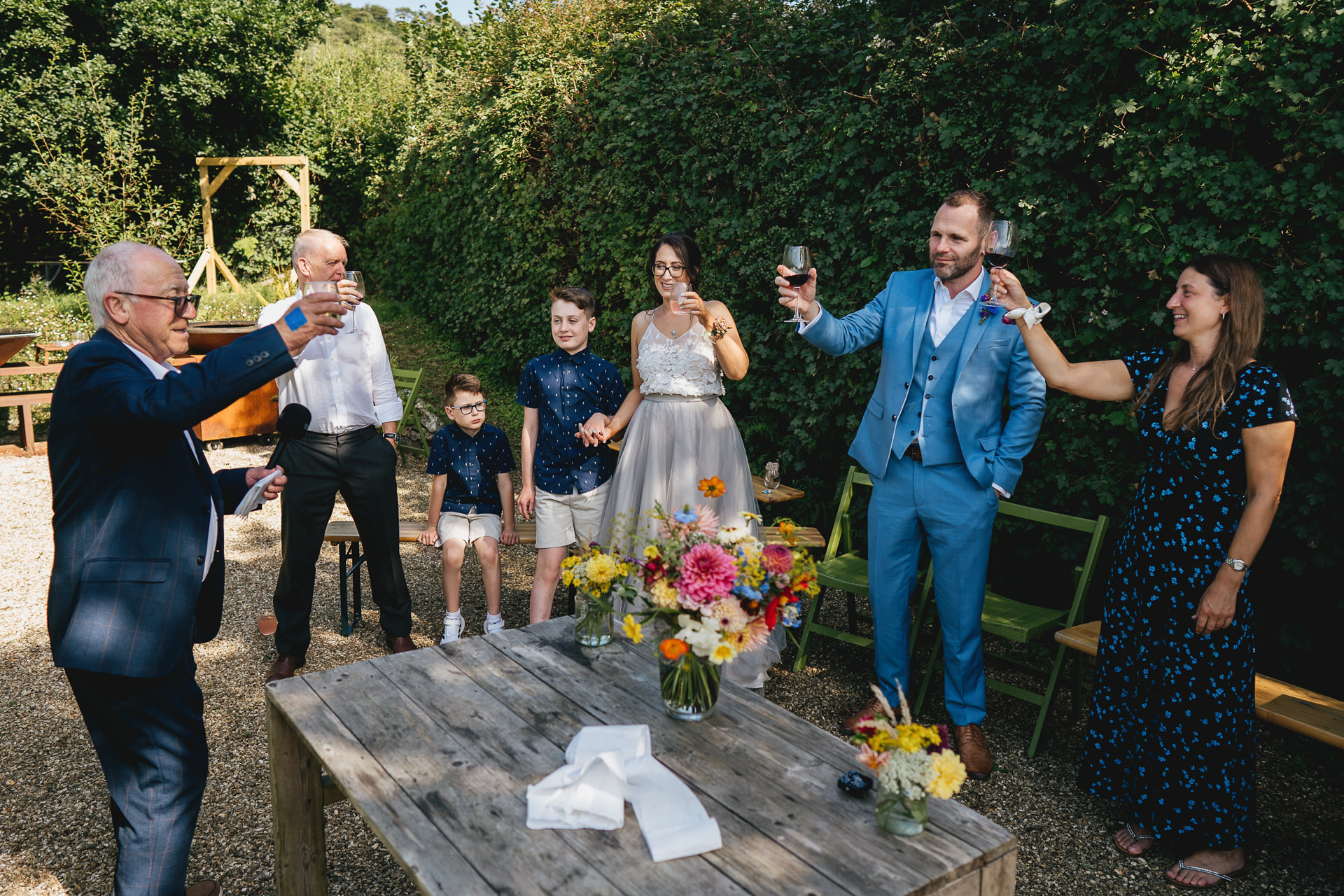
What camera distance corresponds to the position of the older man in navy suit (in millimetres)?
2234

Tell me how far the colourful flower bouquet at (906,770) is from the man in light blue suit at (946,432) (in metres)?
1.85

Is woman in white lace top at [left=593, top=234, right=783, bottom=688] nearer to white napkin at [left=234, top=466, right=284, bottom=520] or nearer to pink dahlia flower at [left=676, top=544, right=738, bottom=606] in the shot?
white napkin at [left=234, top=466, right=284, bottom=520]

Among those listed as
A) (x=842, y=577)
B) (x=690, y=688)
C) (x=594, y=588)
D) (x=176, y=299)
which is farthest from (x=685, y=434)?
(x=176, y=299)

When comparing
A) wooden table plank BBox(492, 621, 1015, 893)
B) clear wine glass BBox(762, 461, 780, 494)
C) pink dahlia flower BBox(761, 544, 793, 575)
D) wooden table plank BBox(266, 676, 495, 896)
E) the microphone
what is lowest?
wooden table plank BBox(266, 676, 495, 896)

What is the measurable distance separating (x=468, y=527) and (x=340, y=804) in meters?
1.72

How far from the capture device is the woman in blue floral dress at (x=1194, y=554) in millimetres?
2848

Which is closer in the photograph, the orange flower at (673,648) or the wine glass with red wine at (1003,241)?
the orange flower at (673,648)

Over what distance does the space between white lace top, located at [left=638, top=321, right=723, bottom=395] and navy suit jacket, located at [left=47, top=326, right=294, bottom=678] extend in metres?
2.11

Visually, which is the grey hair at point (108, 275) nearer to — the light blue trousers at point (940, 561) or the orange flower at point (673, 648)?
the orange flower at point (673, 648)

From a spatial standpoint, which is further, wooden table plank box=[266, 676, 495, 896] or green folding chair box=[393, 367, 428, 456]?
green folding chair box=[393, 367, 428, 456]

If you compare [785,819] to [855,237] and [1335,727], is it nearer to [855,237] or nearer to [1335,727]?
[1335,727]

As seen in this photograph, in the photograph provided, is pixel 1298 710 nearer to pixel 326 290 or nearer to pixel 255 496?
pixel 326 290

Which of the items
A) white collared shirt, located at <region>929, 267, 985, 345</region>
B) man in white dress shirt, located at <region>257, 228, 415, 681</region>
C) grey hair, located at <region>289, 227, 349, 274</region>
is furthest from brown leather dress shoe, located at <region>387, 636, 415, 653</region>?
white collared shirt, located at <region>929, 267, 985, 345</region>

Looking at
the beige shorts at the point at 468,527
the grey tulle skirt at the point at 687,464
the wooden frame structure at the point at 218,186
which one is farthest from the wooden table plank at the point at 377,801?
the wooden frame structure at the point at 218,186
